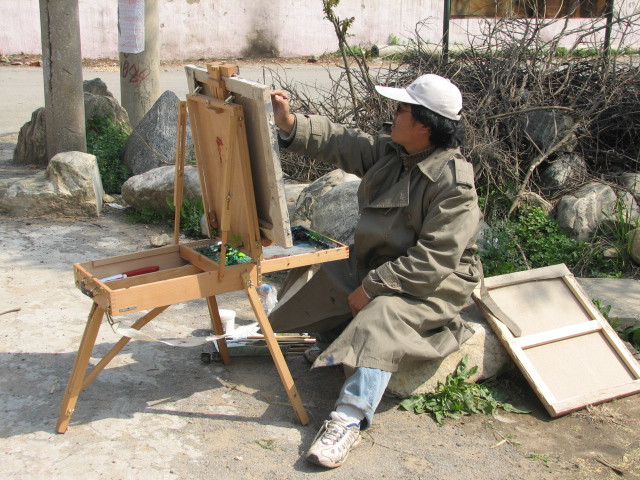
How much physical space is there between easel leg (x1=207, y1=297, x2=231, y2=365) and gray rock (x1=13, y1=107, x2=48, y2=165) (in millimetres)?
4008

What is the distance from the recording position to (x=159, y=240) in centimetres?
497

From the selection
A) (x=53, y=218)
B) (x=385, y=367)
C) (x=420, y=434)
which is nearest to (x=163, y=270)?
(x=385, y=367)

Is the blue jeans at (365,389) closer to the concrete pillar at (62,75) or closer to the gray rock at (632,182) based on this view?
the gray rock at (632,182)

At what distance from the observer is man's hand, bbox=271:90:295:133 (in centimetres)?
300

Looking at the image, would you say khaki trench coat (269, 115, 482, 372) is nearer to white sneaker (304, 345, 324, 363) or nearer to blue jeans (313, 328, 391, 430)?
blue jeans (313, 328, 391, 430)

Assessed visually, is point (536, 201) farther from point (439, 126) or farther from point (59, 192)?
point (59, 192)

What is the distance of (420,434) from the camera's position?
2.92 metres

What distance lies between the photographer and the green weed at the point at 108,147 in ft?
20.6

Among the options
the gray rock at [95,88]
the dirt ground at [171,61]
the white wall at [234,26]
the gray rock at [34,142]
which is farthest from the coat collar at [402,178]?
the white wall at [234,26]

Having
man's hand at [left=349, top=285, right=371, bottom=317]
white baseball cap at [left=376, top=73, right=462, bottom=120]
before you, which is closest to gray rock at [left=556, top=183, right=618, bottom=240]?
white baseball cap at [left=376, top=73, right=462, bottom=120]

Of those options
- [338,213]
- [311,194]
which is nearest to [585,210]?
[338,213]

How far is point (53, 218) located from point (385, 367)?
142 inches

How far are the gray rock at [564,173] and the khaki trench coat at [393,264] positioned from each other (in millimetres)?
2475

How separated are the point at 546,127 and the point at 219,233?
11.0 feet
